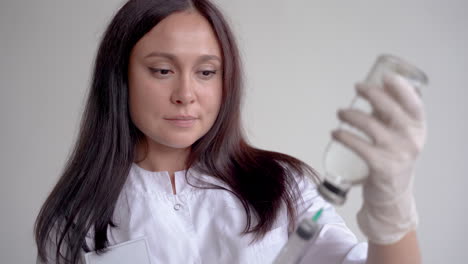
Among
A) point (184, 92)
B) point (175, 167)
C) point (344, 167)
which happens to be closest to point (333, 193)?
point (344, 167)

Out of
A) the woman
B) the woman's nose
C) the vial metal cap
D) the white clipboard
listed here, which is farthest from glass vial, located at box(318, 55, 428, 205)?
the white clipboard

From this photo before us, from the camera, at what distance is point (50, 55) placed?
6.21 ft

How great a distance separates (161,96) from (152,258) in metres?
0.38

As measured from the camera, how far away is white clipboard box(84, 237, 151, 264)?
108cm

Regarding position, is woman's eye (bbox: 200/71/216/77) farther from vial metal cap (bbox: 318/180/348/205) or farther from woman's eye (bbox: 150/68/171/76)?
vial metal cap (bbox: 318/180/348/205)

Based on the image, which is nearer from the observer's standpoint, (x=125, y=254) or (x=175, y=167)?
(x=125, y=254)

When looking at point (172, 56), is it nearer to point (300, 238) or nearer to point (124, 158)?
point (124, 158)

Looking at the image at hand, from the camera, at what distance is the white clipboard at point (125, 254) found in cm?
108

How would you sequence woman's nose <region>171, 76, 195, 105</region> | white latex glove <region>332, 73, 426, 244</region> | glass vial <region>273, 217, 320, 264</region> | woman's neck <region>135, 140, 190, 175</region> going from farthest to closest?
woman's neck <region>135, 140, 190, 175</region>, woman's nose <region>171, 76, 195, 105</region>, glass vial <region>273, 217, 320, 264</region>, white latex glove <region>332, 73, 426, 244</region>

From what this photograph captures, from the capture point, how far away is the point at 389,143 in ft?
2.22

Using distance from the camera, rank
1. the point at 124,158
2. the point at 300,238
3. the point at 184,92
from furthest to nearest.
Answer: the point at 124,158 → the point at 184,92 → the point at 300,238

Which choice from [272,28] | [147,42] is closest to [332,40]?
[272,28]

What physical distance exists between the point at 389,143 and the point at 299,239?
236 millimetres

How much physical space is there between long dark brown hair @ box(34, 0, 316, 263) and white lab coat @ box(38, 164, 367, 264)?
27 millimetres
